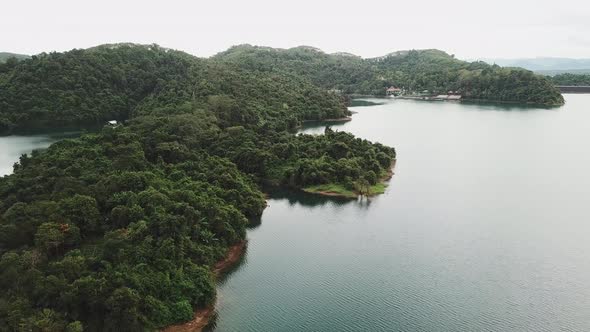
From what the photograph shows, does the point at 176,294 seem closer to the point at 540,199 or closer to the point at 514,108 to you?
the point at 540,199

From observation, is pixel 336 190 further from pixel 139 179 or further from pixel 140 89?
pixel 140 89

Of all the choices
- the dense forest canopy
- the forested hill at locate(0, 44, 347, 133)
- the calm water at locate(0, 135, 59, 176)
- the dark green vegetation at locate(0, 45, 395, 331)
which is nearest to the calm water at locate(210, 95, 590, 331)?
the dark green vegetation at locate(0, 45, 395, 331)

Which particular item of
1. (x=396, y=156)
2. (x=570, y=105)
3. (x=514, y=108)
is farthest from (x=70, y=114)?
(x=570, y=105)

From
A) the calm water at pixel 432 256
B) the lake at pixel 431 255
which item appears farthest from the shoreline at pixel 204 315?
the calm water at pixel 432 256

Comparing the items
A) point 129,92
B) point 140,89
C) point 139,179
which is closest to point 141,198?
point 139,179

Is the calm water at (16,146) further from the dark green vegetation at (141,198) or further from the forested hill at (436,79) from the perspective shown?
the forested hill at (436,79)

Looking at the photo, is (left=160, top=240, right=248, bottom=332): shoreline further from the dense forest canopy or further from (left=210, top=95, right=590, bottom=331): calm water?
the dense forest canopy
